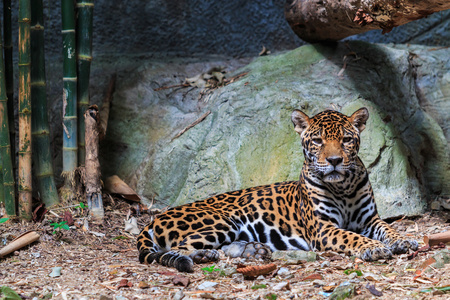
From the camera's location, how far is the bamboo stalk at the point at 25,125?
618cm

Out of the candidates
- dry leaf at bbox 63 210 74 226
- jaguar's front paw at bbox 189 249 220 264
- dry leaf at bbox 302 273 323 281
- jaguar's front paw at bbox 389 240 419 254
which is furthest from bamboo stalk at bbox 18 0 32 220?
jaguar's front paw at bbox 389 240 419 254

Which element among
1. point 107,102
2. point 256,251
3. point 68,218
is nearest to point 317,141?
point 256,251

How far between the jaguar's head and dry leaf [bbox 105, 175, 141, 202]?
8.75ft

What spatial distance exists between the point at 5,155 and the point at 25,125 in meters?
0.40

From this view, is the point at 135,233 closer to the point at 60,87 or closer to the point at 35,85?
the point at 35,85

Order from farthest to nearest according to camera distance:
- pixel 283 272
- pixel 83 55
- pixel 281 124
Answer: pixel 281 124, pixel 83 55, pixel 283 272

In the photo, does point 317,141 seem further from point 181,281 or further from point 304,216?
point 181,281

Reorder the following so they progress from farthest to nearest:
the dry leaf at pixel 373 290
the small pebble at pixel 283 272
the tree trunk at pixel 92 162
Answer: the tree trunk at pixel 92 162 < the small pebble at pixel 283 272 < the dry leaf at pixel 373 290

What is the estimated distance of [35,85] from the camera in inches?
258

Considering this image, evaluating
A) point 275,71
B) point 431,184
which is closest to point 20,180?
point 275,71

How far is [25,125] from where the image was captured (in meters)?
6.28

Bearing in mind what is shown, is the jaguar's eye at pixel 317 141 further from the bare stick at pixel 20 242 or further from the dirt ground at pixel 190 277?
the bare stick at pixel 20 242

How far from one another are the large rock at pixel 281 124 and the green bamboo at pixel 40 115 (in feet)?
4.31

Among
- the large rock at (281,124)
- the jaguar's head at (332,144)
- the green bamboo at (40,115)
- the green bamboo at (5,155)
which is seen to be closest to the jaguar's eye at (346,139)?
the jaguar's head at (332,144)
